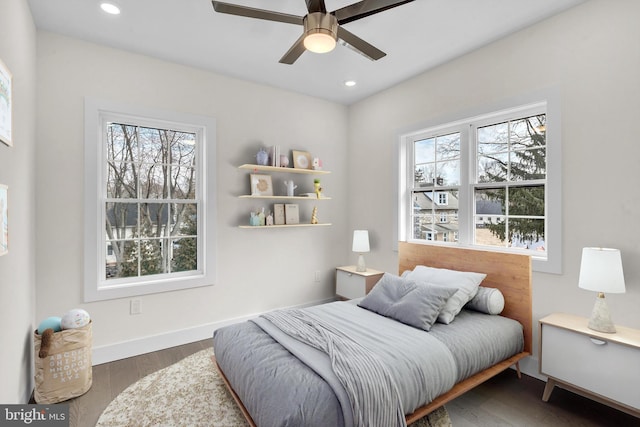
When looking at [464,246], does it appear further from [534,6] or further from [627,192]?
[534,6]

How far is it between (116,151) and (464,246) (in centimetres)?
349

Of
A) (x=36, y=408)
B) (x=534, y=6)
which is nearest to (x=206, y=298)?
(x=36, y=408)

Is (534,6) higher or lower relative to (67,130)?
higher

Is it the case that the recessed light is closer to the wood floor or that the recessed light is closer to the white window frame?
the white window frame

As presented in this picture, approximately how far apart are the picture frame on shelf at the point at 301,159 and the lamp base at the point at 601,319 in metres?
3.00

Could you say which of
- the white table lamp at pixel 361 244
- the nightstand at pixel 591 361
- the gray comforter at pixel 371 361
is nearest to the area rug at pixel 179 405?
the gray comforter at pixel 371 361

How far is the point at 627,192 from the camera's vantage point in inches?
85.4

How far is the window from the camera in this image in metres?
2.68

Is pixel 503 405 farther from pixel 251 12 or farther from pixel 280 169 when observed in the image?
pixel 251 12

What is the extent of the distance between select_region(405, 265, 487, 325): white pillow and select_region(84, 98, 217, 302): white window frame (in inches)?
85.0

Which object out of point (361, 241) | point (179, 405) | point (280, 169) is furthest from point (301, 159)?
point (179, 405)

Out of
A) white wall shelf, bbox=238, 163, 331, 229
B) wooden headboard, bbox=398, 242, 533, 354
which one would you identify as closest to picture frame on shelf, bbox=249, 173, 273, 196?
white wall shelf, bbox=238, 163, 331, 229

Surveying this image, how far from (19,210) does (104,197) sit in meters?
0.91

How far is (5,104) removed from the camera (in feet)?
5.68
